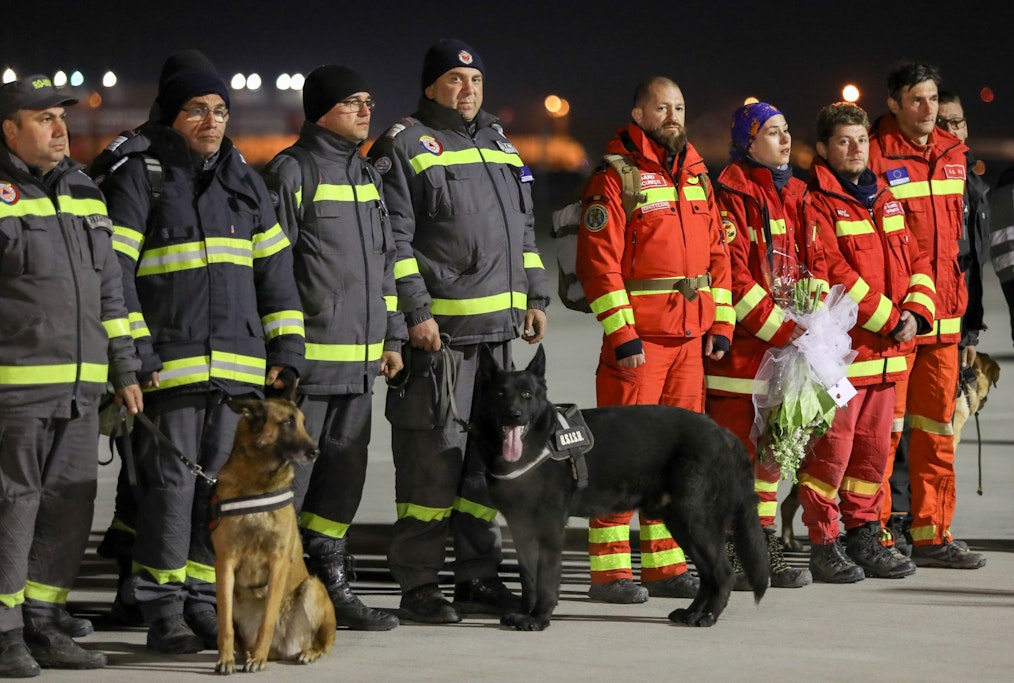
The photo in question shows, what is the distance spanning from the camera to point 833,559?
7.71 meters

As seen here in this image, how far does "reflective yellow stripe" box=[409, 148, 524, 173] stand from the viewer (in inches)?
271

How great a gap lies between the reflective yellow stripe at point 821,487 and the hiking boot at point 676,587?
31.0 inches

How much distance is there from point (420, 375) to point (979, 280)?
3.32 metres

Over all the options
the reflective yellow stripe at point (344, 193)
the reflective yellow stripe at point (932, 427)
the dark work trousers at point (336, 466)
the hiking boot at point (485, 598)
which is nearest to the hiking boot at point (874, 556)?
the reflective yellow stripe at point (932, 427)

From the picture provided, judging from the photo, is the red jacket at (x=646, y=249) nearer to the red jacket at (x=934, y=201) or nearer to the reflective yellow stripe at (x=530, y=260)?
the reflective yellow stripe at (x=530, y=260)

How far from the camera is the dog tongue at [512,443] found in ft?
21.3

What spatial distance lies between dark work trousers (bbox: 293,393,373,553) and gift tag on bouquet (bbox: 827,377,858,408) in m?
2.26

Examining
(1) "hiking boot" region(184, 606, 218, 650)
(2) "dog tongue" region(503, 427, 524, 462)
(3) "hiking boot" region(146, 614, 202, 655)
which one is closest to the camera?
(3) "hiking boot" region(146, 614, 202, 655)

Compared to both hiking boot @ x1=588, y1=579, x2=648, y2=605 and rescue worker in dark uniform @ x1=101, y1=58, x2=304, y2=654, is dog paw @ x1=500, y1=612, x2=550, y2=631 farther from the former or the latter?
rescue worker in dark uniform @ x1=101, y1=58, x2=304, y2=654

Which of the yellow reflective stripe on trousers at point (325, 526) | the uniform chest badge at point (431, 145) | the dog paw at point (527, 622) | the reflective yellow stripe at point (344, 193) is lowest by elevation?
the dog paw at point (527, 622)

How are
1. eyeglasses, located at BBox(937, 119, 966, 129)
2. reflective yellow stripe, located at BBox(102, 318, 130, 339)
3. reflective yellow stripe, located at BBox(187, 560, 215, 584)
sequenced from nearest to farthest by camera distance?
Answer: reflective yellow stripe, located at BBox(102, 318, 130, 339) < reflective yellow stripe, located at BBox(187, 560, 215, 584) < eyeglasses, located at BBox(937, 119, 966, 129)

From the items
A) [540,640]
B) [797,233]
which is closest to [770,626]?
[540,640]

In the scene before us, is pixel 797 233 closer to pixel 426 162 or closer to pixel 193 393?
pixel 426 162

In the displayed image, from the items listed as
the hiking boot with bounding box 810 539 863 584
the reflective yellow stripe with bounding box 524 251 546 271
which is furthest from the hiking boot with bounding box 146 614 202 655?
the hiking boot with bounding box 810 539 863 584
